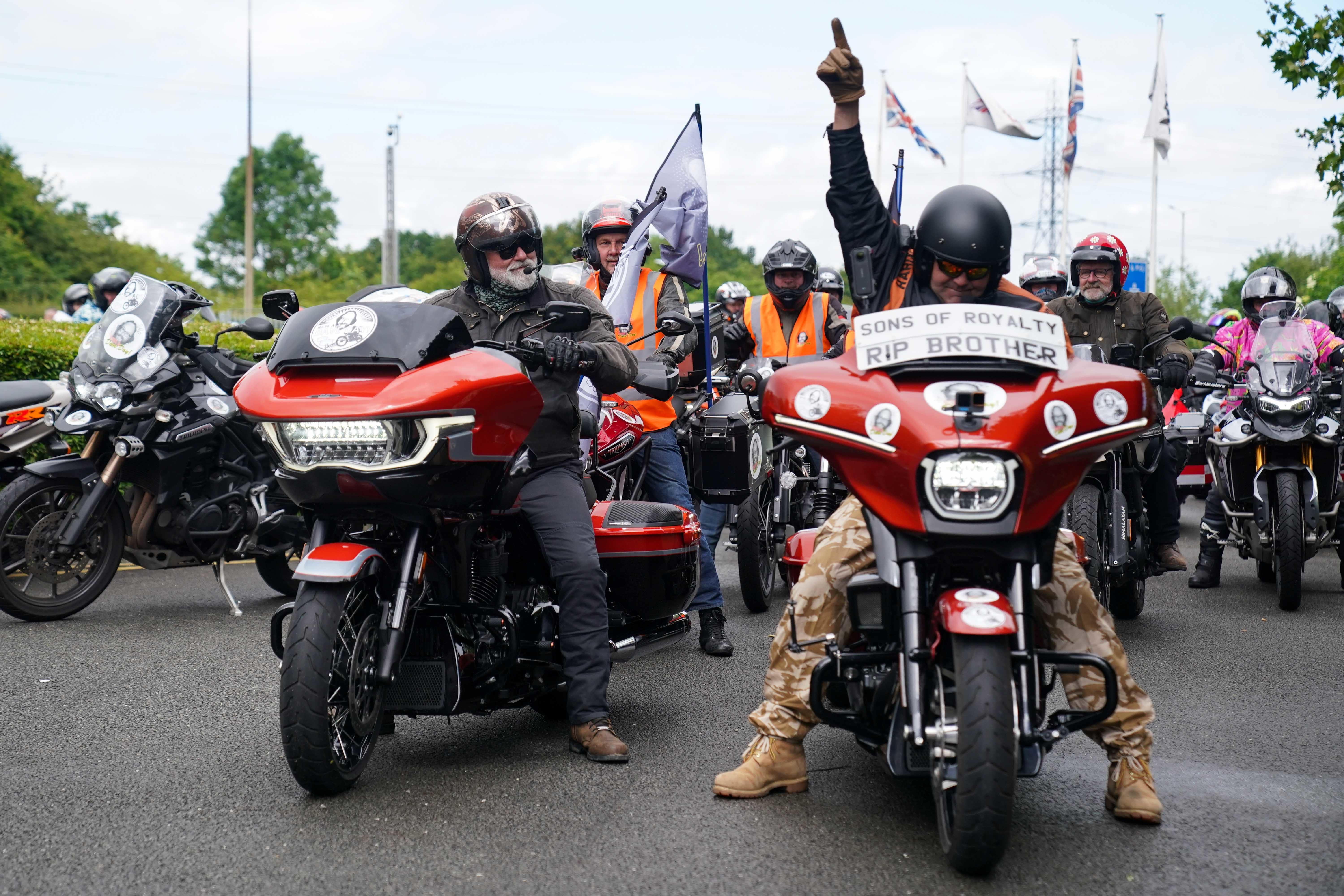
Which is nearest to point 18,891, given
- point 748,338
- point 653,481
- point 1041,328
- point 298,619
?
point 298,619

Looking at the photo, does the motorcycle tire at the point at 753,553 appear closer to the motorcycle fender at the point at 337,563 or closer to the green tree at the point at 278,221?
the motorcycle fender at the point at 337,563

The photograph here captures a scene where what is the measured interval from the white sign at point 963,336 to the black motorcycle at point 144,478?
406cm

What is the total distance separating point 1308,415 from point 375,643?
241 inches

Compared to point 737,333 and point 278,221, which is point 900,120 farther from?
point 278,221

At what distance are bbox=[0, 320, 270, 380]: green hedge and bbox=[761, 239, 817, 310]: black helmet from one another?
3882 millimetres

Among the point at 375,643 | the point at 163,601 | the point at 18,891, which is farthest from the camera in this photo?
the point at 163,601

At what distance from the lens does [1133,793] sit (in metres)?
3.84

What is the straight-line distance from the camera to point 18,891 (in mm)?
3324

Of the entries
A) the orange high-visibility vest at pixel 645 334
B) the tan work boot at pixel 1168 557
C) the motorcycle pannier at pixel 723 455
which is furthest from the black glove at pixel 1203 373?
the orange high-visibility vest at pixel 645 334

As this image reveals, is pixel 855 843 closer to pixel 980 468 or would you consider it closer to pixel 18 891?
pixel 980 468

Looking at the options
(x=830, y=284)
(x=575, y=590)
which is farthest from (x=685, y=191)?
(x=830, y=284)

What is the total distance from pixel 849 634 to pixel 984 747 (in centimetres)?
83

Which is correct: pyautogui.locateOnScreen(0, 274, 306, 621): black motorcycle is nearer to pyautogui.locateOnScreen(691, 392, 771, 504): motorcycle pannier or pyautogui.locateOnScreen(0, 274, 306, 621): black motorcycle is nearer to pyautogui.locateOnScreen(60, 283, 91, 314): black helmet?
pyautogui.locateOnScreen(691, 392, 771, 504): motorcycle pannier

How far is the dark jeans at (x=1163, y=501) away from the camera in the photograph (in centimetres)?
721
